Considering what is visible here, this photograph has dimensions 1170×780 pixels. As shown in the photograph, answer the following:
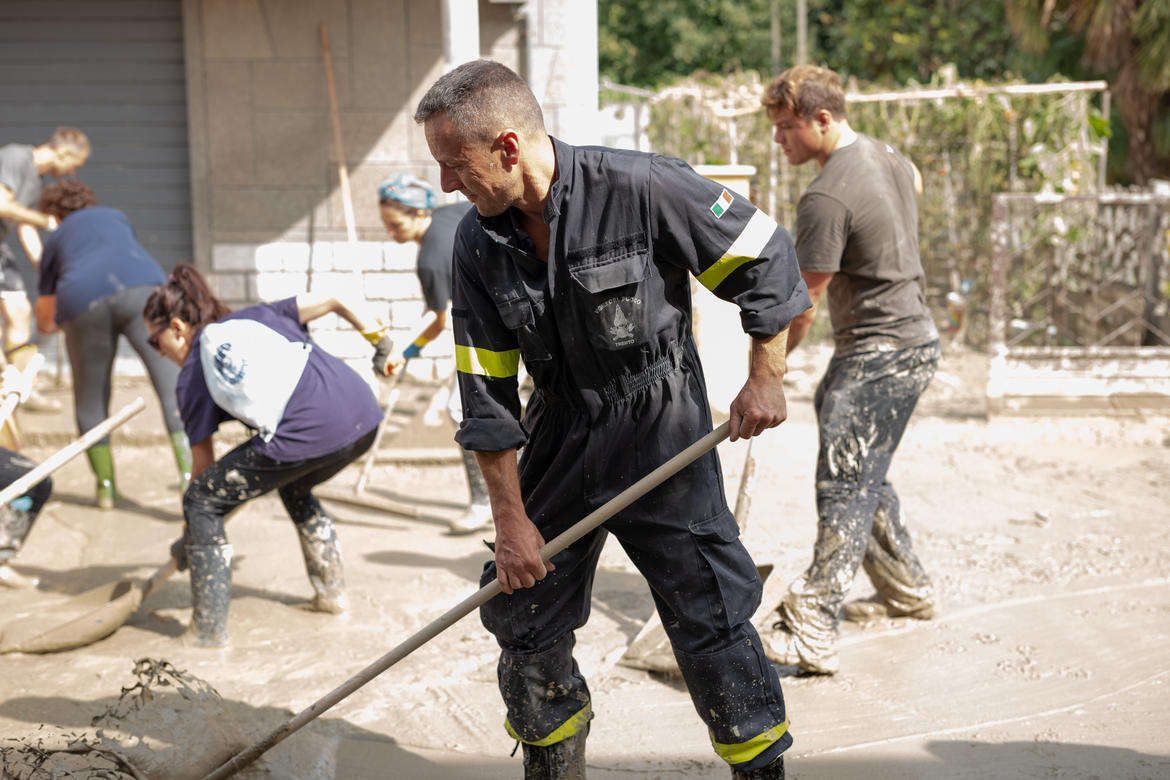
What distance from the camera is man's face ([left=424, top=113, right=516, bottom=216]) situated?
7.75 feet

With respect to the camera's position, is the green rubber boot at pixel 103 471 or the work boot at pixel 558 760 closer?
the work boot at pixel 558 760

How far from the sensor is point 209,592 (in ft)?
13.6

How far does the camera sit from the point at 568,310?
8.34ft

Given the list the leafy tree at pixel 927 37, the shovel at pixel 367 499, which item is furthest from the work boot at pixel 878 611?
→ the leafy tree at pixel 927 37

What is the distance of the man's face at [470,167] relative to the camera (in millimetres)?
2363

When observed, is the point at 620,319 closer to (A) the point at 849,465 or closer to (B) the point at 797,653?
(A) the point at 849,465

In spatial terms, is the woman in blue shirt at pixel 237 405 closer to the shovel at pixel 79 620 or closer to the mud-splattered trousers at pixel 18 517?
the shovel at pixel 79 620

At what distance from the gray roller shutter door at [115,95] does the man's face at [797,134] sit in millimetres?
5452

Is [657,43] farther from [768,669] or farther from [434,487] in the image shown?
[768,669]

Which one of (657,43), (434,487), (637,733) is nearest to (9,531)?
(434,487)

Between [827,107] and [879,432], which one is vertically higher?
[827,107]

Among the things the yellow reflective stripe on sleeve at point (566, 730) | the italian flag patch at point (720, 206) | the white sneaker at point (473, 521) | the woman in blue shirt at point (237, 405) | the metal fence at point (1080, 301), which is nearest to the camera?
the italian flag patch at point (720, 206)

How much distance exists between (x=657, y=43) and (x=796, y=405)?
24693mm

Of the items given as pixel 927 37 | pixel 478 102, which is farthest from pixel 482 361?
pixel 927 37
